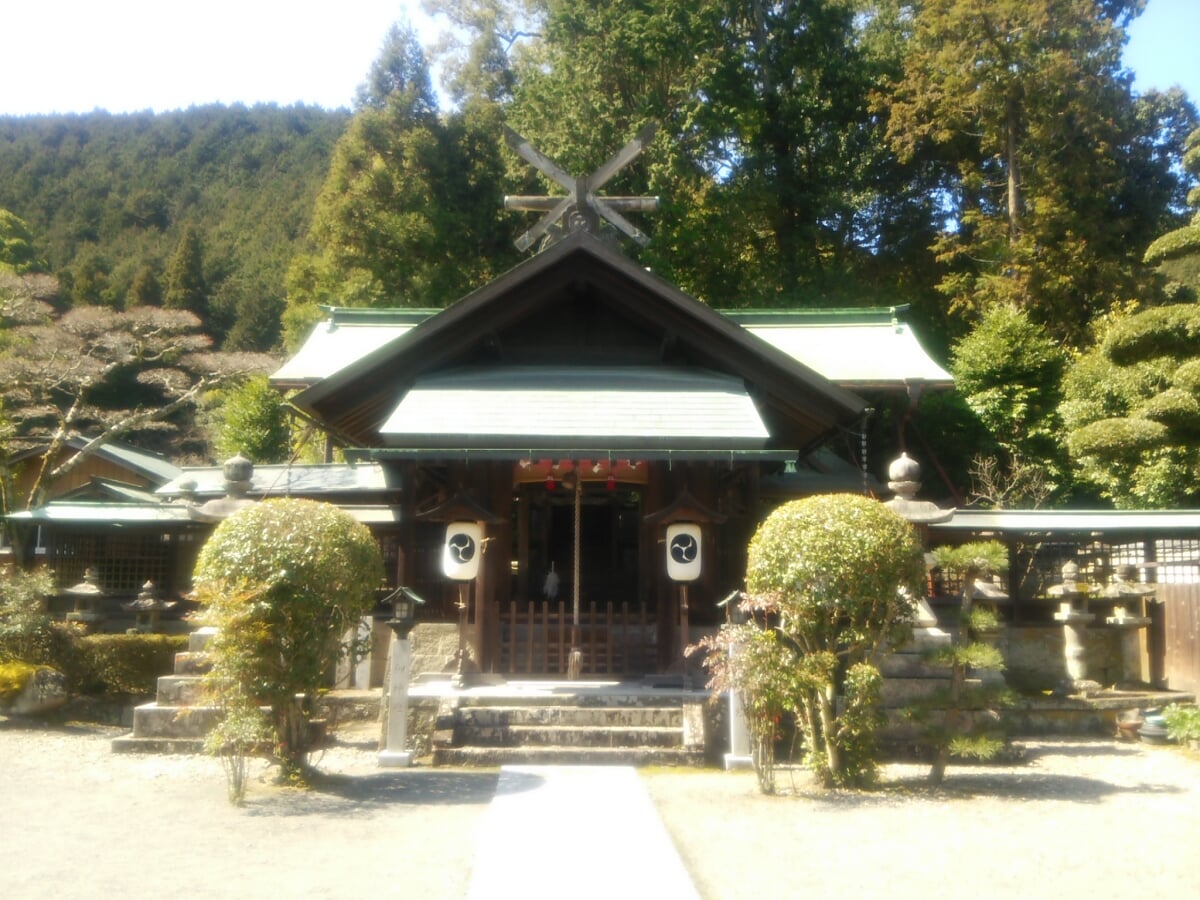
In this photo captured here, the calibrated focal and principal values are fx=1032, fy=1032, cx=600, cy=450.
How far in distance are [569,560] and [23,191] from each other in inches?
3047

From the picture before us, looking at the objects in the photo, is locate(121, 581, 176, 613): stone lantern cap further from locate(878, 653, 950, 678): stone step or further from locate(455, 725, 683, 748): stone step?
locate(878, 653, 950, 678): stone step

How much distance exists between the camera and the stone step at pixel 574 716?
11.2 m

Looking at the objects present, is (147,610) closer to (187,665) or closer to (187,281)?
(187,665)

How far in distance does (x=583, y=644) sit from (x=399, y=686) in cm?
306

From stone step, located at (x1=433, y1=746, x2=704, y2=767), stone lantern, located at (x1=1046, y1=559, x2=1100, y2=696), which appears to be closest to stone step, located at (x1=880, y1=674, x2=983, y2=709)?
stone step, located at (x1=433, y1=746, x2=704, y2=767)

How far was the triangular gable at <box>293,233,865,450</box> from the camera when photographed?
1405 cm

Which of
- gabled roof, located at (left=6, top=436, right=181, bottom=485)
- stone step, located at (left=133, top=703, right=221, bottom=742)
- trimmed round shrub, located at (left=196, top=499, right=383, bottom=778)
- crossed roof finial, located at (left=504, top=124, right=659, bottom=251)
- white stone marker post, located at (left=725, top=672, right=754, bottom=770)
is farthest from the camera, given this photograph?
gabled roof, located at (left=6, top=436, right=181, bottom=485)

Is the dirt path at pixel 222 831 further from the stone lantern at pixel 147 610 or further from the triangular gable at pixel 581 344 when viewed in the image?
the stone lantern at pixel 147 610

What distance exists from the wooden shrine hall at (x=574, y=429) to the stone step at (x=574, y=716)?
150 centimetres

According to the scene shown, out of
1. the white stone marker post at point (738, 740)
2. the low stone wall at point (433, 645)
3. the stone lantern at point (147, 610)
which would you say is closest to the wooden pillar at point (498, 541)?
the low stone wall at point (433, 645)

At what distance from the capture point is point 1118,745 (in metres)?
12.6

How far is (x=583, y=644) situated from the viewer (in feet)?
43.9

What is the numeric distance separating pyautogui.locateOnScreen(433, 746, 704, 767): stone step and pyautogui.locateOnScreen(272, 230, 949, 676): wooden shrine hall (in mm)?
2113

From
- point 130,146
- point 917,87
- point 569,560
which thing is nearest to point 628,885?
point 569,560
